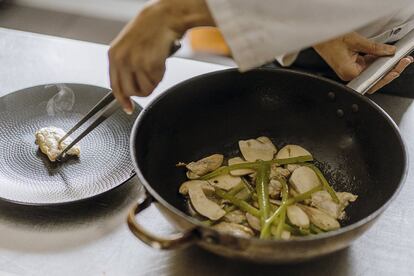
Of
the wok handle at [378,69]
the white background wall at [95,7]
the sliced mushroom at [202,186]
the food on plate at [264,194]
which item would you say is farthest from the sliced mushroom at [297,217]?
the white background wall at [95,7]

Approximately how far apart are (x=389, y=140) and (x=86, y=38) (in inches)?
39.1

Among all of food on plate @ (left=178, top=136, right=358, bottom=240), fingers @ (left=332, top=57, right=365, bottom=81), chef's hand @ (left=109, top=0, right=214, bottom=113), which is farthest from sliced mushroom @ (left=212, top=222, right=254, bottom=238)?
fingers @ (left=332, top=57, right=365, bottom=81)

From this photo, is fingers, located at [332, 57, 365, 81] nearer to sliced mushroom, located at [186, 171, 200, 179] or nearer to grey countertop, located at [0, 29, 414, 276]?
grey countertop, located at [0, 29, 414, 276]

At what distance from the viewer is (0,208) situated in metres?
0.85

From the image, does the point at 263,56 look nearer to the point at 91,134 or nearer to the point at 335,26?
the point at 335,26

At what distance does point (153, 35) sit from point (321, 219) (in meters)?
0.34

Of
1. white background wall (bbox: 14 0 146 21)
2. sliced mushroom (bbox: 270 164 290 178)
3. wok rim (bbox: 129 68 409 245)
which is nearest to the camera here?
wok rim (bbox: 129 68 409 245)

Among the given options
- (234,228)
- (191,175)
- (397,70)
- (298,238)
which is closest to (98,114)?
(191,175)

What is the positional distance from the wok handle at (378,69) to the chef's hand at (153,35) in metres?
0.33

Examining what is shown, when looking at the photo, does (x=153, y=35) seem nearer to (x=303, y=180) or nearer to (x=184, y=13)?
(x=184, y=13)

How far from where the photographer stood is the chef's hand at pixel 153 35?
68 cm

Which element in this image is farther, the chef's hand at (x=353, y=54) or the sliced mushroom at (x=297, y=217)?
the chef's hand at (x=353, y=54)

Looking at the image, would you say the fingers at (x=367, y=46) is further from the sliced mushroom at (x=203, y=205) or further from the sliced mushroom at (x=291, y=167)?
the sliced mushroom at (x=203, y=205)

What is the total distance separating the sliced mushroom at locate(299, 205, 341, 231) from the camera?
78 centimetres
